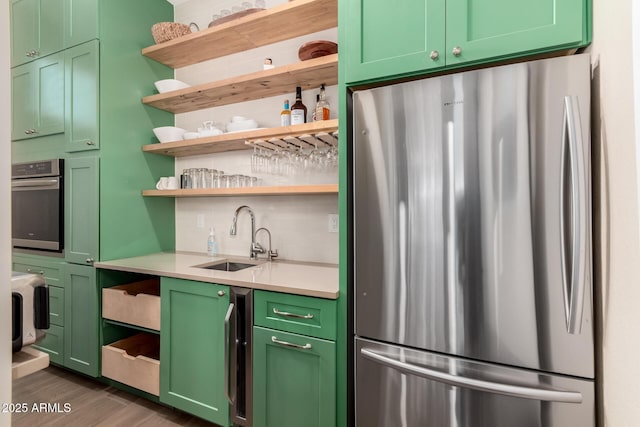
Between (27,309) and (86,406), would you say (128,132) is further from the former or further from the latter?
(27,309)

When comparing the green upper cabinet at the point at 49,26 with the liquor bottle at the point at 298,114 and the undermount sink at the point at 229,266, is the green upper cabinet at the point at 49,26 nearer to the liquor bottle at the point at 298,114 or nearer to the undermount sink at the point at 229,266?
the liquor bottle at the point at 298,114

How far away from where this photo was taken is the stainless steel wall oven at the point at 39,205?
232 cm

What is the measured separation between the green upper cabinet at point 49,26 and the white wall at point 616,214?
2.75m

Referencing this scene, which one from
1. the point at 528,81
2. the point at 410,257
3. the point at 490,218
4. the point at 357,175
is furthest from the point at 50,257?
the point at 528,81

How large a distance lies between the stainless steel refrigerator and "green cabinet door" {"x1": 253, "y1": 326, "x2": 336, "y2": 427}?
139 mm

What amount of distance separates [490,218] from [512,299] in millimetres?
280

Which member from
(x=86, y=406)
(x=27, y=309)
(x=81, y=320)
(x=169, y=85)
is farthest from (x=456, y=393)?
(x=169, y=85)

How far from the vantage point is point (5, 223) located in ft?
1.73

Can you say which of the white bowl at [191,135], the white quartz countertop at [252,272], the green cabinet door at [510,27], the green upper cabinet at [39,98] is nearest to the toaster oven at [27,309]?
the white quartz countertop at [252,272]

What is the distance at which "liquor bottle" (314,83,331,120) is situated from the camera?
1864 millimetres

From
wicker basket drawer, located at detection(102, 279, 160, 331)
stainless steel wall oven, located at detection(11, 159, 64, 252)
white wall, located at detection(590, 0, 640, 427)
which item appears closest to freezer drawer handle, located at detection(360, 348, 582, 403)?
white wall, located at detection(590, 0, 640, 427)

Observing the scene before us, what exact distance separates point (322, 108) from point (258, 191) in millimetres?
655

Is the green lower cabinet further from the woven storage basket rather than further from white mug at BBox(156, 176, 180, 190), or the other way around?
the woven storage basket

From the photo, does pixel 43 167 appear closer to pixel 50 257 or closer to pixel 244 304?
pixel 50 257
